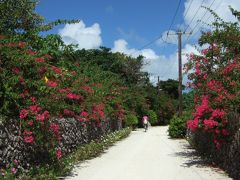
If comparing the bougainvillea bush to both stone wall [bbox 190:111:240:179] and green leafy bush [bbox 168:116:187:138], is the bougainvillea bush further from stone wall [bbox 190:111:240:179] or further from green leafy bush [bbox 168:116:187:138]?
green leafy bush [bbox 168:116:187:138]

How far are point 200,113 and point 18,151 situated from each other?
260 inches

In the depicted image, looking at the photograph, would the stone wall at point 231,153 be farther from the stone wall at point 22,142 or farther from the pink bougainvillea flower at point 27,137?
the pink bougainvillea flower at point 27,137

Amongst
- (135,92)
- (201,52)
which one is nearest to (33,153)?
(201,52)

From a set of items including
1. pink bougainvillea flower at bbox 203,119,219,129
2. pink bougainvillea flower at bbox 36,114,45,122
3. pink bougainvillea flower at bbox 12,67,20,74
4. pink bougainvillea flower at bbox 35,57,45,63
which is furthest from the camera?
pink bougainvillea flower at bbox 203,119,219,129

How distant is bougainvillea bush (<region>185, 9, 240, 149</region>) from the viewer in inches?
547

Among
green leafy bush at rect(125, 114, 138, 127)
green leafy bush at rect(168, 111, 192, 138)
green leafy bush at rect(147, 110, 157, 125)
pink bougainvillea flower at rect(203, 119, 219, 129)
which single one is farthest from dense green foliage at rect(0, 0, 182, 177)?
green leafy bush at rect(147, 110, 157, 125)

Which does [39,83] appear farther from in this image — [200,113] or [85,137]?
[85,137]

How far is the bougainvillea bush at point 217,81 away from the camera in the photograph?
45.6 ft

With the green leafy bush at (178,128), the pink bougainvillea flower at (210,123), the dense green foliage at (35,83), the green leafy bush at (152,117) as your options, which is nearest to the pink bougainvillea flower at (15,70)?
the dense green foliage at (35,83)

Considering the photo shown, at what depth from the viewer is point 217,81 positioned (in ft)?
50.7

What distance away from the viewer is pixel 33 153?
12.0 metres

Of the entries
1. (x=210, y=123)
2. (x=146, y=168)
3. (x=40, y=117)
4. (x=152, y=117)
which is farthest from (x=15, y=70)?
(x=152, y=117)

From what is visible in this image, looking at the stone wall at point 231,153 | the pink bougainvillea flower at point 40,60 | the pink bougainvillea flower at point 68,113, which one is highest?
the pink bougainvillea flower at point 40,60

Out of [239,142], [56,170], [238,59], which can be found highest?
[238,59]
